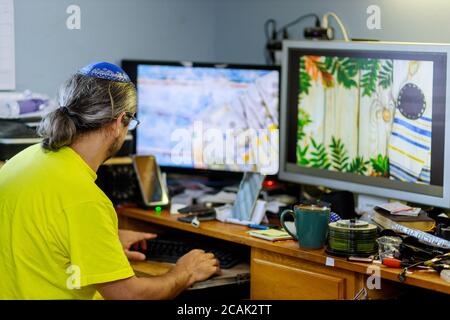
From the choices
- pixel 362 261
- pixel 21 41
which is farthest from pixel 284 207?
pixel 21 41

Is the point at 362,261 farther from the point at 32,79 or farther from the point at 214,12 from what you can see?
the point at 214,12

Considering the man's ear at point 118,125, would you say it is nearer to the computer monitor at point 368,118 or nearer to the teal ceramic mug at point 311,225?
the teal ceramic mug at point 311,225

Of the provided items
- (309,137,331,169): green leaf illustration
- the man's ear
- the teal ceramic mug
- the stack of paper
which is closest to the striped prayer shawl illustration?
the stack of paper

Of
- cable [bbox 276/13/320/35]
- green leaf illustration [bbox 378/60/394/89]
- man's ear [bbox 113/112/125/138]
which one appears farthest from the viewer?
cable [bbox 276/13/320/35]

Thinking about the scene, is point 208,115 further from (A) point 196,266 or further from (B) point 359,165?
(A) point 196,266

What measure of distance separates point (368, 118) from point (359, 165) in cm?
15

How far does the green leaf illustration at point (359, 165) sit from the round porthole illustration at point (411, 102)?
215mm

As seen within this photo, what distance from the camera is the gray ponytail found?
1.87 metres

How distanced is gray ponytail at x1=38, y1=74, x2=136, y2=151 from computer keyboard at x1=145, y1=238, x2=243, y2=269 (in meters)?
0.69

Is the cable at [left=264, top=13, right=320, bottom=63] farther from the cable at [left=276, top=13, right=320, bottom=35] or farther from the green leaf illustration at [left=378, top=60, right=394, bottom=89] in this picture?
the green leaf illustration at [left=378, top=60, right=394, bottom=89]

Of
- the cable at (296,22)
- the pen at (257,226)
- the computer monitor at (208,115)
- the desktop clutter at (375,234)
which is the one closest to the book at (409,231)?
the desktop clutter at (375,234)

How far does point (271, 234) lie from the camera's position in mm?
2277

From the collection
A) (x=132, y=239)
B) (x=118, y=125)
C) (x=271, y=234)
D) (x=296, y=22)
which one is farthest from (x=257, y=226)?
(x=296, y=22)

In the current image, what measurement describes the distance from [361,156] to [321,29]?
21.3 inches
